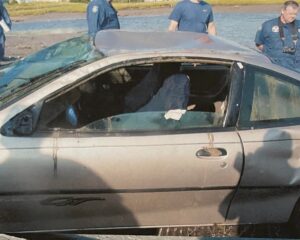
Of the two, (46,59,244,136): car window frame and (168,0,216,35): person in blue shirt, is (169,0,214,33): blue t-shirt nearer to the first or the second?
(168,0,216,35): person in blue shirt

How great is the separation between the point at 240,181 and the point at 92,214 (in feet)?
3.27

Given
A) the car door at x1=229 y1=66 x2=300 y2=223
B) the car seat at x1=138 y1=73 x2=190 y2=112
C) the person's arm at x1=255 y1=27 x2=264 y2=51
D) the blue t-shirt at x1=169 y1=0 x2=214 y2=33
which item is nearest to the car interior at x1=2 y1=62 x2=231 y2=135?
→ the car seat at x1=138 y1=73 x2=190 y2=112

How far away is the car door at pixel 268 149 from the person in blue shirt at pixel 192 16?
3909mm

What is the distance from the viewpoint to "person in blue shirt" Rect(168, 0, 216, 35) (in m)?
7.73

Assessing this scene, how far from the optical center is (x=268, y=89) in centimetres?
390

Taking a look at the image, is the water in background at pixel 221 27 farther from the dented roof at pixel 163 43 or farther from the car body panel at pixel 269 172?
the car body panel at pixel 269 172

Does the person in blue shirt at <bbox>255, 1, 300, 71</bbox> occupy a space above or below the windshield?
below

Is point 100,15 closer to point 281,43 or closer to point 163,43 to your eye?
point 281,43

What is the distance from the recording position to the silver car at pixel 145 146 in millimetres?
3521

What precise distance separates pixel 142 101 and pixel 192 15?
3.89 m

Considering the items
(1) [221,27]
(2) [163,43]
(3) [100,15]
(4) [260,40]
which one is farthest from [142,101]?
(1) [221,27]

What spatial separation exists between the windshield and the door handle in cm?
91

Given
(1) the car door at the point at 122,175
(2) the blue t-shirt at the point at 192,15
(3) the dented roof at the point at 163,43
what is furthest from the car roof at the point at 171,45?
(2) the blue t-shirt at the point at 192,15

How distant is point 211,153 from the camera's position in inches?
144
